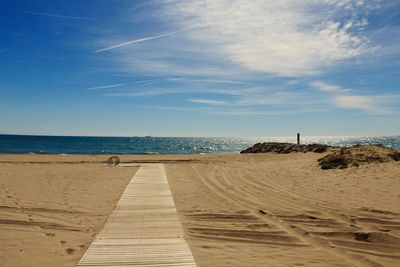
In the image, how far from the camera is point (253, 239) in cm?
688

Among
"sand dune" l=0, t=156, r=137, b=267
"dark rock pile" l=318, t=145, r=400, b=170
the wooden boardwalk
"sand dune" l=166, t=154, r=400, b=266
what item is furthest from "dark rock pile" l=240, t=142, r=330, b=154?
the wooden boardwalk

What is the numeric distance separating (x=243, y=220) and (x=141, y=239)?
8.88ft

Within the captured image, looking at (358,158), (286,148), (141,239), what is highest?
(286,148)

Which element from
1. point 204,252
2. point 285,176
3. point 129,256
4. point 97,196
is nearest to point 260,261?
point 204,252

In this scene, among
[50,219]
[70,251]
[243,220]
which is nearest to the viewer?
[70,251]

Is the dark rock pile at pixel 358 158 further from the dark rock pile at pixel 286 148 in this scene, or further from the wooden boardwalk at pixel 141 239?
the wooden boardwalk at pixel 141 239

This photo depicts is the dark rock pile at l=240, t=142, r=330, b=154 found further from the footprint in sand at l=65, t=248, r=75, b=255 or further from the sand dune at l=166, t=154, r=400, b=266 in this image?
the footprint in sand at l=65, t=248, r=75, b=255

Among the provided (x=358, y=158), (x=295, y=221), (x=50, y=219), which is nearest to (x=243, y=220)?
(x=295, y=221)

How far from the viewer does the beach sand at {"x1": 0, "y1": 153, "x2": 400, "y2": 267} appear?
19.2 feet

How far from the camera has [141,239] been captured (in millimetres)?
6336

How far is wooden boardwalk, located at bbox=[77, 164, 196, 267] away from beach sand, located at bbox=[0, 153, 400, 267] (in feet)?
0.80

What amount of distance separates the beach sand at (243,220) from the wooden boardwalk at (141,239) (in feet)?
0.80

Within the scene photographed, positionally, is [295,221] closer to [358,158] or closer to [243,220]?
[243,220]

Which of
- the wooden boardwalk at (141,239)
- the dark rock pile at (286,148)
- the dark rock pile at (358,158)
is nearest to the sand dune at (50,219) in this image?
the wooden boardwalk at (141,239)
